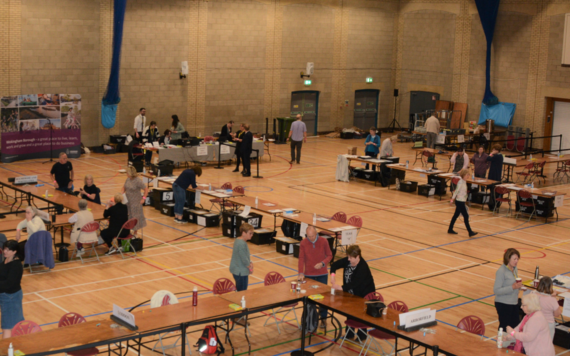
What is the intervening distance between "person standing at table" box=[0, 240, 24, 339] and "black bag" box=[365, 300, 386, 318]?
4.58 m

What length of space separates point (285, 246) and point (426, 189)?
8.18 m

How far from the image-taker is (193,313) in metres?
8.66

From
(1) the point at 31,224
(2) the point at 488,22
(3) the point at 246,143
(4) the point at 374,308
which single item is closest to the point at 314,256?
(4) the point at 374,308

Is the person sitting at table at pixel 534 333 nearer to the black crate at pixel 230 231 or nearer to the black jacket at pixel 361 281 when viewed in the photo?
the black jacket at pixel 361 281

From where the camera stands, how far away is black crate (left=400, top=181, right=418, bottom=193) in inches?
866

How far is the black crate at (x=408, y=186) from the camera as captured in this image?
2198 cm

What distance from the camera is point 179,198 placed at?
1686 centimetres

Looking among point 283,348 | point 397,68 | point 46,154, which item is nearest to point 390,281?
point 283,348

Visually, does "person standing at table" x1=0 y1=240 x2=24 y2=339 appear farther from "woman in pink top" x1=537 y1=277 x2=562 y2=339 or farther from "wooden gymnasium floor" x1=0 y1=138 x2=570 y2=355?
"woman in pink top" x1=537 y1=277 x2=562 y2=339

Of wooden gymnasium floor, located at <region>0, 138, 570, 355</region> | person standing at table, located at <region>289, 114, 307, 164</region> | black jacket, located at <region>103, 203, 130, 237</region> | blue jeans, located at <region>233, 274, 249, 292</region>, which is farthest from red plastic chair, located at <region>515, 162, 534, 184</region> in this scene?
blue jeans, located at <region>233, 274, 249, 292</region>

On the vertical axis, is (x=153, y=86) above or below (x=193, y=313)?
above

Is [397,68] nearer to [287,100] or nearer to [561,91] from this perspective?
[287,100]

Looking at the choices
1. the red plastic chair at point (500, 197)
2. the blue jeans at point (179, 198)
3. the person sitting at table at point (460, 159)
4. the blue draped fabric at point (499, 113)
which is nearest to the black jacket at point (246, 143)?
the blue jeans at point (179, 198)

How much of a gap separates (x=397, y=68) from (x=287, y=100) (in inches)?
293
